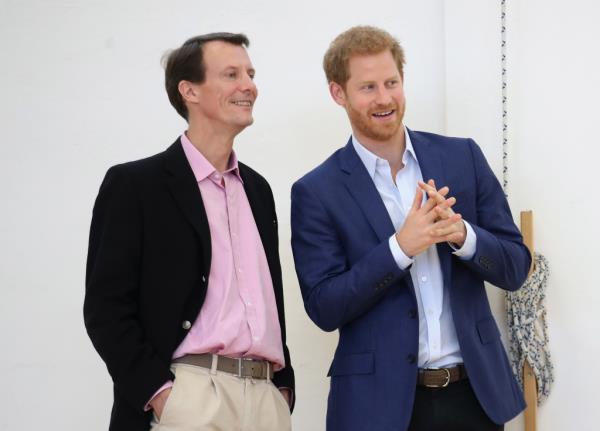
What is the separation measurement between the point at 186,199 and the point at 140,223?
141mm

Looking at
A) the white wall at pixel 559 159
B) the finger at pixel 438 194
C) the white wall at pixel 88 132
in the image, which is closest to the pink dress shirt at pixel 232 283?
the finger at pixel 438 194

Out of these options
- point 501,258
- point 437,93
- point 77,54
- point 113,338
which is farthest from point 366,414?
point 77,54

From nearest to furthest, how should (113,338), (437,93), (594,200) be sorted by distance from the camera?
(113,338), (594,200), (437,93)

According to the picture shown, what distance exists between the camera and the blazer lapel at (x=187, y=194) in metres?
2.16

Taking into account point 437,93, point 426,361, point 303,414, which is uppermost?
point 437,93

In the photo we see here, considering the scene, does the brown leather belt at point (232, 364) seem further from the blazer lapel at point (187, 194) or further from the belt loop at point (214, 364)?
the blazer lapel at point (187, 194)

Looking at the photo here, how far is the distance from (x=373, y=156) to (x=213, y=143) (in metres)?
0.46

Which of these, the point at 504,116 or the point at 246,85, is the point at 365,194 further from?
the point at 504,116

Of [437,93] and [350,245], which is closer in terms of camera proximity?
[350,245]

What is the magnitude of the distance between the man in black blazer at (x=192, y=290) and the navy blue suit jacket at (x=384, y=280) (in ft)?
0.53

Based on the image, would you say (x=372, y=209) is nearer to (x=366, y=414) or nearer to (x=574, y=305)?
(x=366, y=414)

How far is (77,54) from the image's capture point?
3.19 meters

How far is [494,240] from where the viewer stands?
220cm

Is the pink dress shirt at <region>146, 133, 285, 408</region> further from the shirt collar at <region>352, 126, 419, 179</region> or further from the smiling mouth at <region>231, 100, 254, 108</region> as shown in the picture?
the shirt collar at <region>352, 126, 419, 179</region>
